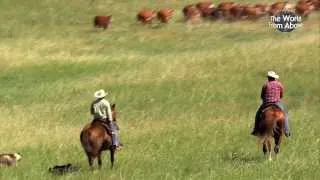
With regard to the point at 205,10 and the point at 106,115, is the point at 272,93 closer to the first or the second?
the point at 106,115

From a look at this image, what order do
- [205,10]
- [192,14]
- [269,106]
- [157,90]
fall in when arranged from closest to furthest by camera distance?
[269,106] → [157,90] → [192,14] → [205,10]

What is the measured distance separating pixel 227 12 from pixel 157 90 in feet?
67.8

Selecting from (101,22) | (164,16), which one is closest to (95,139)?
(101,22)

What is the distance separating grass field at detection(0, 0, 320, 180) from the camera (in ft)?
56.7

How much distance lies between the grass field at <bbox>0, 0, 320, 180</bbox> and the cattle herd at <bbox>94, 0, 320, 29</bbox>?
76 cm

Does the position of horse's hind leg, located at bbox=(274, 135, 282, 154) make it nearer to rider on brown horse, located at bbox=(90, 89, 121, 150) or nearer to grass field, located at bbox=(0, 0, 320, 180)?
grass field, located at bbox=(0, 0, 320, 180)

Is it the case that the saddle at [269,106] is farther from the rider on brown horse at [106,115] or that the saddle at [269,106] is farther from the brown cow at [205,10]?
the brown cow at [205,10]

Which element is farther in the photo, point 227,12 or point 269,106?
point 227,12

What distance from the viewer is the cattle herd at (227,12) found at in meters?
48.0

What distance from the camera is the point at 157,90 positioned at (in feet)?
97.0

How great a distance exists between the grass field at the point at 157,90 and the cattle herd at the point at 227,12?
757mm

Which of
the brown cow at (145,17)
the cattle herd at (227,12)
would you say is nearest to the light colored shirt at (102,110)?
the cattle herd at (227,12)

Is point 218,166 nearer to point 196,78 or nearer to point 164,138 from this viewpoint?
point 164,138

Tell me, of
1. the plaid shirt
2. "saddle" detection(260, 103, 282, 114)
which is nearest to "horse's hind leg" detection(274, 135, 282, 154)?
"saddle" detection(260, 103, 282, 114)
